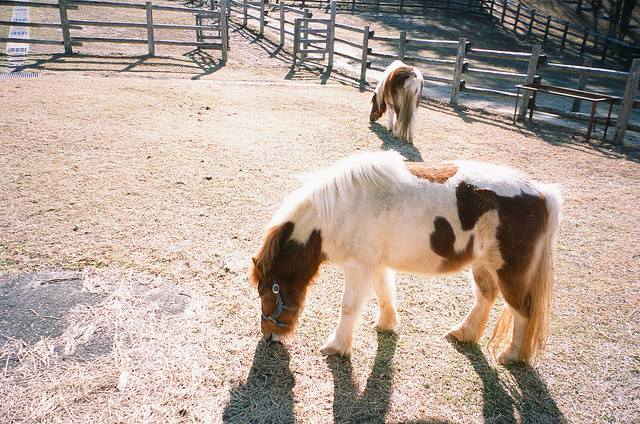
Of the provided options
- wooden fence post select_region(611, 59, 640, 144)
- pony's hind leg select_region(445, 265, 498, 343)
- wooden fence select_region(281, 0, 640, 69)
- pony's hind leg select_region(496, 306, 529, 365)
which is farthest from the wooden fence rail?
pony's hind leg select_region(496, 306, 529, 365)

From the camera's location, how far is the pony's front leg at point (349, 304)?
291cm

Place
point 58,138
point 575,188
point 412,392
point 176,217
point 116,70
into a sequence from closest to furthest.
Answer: point 412,392 < point 176,217 < point 575,188 < point 58,138 < point 116,70

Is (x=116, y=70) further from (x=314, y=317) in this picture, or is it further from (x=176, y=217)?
(x=314, y=317)

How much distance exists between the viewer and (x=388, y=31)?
931 inches

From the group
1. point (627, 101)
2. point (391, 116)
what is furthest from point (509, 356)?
point (627, 101)

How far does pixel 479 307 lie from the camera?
10.5ft

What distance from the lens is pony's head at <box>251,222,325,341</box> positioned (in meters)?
2.82

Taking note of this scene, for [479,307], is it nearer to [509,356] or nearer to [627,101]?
[509,356]

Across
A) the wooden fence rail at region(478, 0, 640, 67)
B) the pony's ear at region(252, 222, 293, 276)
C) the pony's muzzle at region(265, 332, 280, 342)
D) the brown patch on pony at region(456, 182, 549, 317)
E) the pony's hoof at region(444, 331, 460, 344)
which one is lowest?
the pony's hoof at region(444, 331, 460, 344)

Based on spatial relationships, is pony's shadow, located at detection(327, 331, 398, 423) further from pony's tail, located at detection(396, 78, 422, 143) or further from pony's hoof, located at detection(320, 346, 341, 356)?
pony's tail, located at detection(396, 78, 422, 143)

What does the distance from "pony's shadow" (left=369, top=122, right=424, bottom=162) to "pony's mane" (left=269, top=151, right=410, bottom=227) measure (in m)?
3.82

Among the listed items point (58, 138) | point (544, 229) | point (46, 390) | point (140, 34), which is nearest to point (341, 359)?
point (544, 229)

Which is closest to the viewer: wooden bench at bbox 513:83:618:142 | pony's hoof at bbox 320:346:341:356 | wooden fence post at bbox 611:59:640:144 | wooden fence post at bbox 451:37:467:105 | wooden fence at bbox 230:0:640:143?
pony's hoof at bbox 320:346:341:356

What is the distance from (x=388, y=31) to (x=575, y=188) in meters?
20.1
